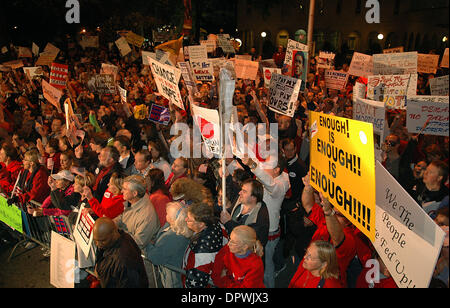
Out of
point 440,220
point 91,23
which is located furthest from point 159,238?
point 91,23

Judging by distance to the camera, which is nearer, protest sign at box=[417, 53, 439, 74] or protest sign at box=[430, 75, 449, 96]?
protest sign at box=[430, 75, 449, 96]

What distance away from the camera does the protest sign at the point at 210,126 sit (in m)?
4.75

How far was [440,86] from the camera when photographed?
26.4 feet

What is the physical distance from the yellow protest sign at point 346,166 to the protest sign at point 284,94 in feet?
11.1

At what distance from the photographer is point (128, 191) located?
4.39 meters

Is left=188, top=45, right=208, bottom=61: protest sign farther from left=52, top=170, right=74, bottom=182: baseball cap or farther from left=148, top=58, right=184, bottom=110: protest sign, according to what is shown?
left=52, top=170, right=74, bottom=182: baseball cap

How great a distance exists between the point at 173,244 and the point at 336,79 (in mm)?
8548

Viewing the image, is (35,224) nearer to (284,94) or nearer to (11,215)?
(11,215)

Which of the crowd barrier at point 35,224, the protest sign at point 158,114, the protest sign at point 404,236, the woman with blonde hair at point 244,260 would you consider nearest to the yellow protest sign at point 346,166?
the protest sign at point 404,236

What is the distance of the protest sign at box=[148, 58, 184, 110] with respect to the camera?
7012 mm

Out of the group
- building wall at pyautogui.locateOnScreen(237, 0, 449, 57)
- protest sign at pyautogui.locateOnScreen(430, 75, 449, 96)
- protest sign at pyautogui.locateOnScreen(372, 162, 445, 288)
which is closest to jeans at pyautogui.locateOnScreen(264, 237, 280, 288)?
protest sign at pyautogui.locateOnScreen(372, 162, 445, 288)

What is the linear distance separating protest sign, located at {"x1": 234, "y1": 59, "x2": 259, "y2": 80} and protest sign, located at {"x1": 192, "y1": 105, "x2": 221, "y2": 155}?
7148 millimetres

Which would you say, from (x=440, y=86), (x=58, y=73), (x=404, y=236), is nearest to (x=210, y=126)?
(x=404, y=236)
